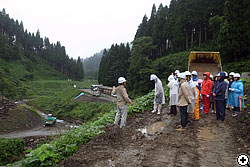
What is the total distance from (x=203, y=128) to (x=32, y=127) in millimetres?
23466

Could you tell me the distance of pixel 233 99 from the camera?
→ 747 cm

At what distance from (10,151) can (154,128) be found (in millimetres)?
11926

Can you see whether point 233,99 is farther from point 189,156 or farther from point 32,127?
point 32,127

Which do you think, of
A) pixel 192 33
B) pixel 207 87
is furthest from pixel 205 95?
pixel 192 33

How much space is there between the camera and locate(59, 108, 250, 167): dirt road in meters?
3.87

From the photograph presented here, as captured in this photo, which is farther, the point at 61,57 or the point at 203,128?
the point at 61,57

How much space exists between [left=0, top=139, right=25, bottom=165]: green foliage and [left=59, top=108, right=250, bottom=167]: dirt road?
10290mm

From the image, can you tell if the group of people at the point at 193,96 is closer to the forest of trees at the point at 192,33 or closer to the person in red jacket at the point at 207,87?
the person in red jacket at the point at 207,87

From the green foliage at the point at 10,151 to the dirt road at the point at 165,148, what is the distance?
1029 centimetres

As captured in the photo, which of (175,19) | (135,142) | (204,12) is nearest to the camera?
(135,142)

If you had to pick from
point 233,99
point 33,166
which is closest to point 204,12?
point 233,99

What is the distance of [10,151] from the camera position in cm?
1309

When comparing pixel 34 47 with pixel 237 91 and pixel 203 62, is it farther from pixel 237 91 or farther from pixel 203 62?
pixel 237 91

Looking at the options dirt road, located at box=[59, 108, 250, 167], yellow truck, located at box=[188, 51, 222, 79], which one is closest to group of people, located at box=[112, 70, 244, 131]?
dirt road, located at box=[59, 108, 250, 167]
